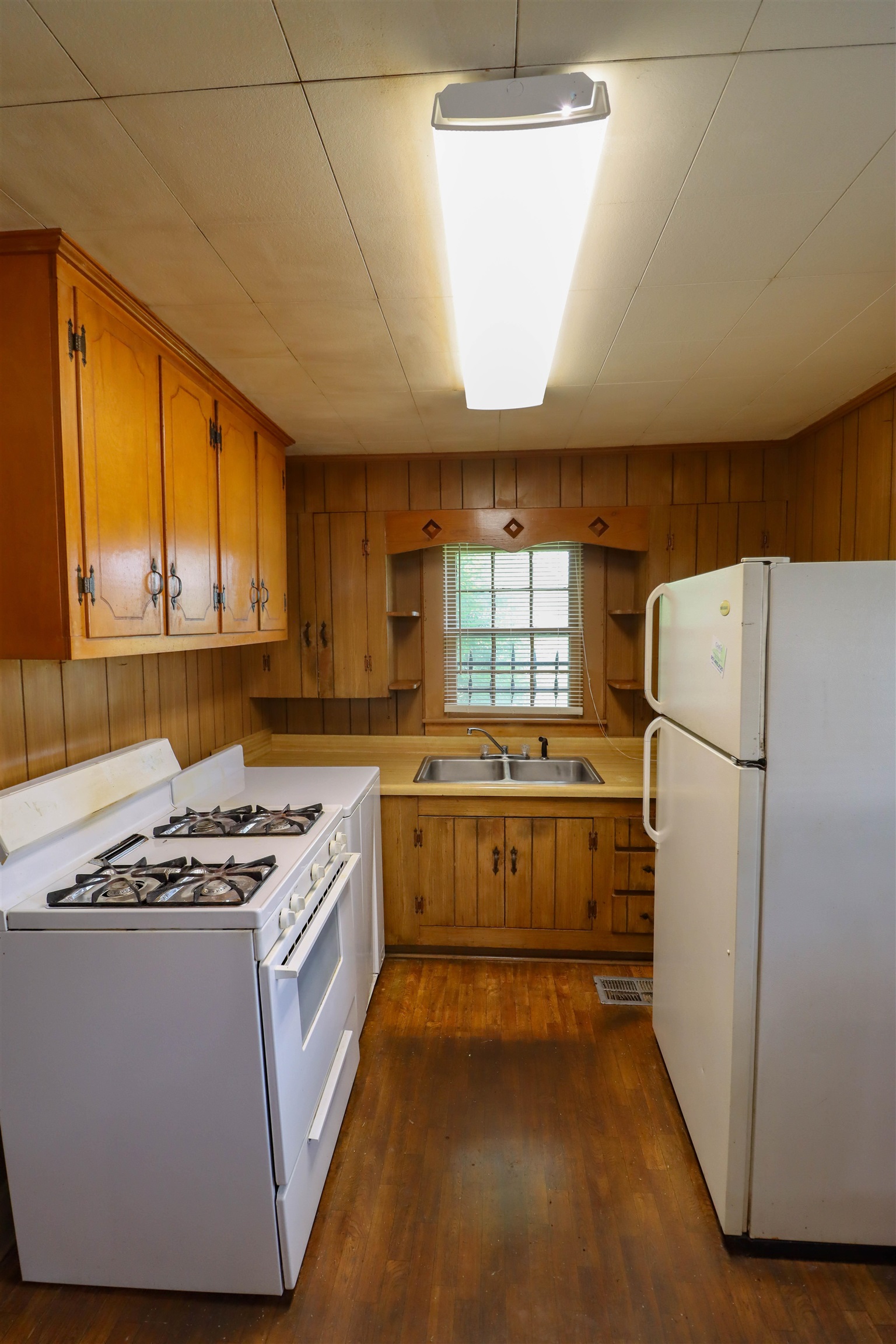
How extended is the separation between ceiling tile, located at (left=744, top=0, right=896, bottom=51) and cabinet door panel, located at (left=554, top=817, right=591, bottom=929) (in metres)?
2.62

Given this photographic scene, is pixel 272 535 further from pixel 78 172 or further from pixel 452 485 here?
pixel 78 172

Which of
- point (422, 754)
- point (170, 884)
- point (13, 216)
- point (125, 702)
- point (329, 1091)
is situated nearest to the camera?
point (13, 216)

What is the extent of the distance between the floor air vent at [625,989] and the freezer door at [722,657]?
4.43ft

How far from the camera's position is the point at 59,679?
1.99 m

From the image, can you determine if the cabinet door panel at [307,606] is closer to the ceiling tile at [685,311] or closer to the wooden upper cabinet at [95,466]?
the wooden upper cabinet at [95,466]

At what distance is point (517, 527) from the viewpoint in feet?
11.4

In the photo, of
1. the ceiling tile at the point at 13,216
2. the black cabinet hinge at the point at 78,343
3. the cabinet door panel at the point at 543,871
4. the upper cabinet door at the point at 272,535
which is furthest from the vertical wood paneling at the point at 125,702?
the cabinet door panel at the point at 543,871

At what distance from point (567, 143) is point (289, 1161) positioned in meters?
2.13

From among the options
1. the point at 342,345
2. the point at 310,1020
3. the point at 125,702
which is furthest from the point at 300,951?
the point at 342,345

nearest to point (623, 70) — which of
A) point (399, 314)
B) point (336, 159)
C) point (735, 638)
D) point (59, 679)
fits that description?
point (336, 159)

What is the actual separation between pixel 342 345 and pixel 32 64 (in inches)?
43.1

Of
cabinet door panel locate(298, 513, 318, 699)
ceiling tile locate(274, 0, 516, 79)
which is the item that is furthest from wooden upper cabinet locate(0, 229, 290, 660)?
cabinet door panel locate(298, 513, 318, 699)

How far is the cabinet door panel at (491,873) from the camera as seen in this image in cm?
310

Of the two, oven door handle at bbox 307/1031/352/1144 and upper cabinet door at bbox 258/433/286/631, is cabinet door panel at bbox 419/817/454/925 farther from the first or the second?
upper cabinet door at bbox 258/433/286/631
